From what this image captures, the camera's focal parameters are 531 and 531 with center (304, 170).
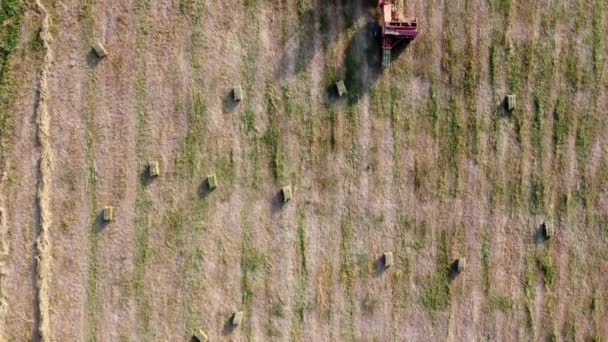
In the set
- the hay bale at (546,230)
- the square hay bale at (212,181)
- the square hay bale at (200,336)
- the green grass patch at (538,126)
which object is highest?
the green grass patch at (538,126)

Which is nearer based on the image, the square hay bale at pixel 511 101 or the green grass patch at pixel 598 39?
the square hay bale at pixel 511 101

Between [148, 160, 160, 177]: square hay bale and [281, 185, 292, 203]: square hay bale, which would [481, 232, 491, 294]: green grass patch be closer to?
[281, 185, 292, 203]: square hay bale

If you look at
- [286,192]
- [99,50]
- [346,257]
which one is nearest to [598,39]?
[346,257]

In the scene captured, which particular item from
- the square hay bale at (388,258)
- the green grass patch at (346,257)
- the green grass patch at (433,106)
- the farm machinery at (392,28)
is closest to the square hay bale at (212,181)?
the green grass patch at (346,257)

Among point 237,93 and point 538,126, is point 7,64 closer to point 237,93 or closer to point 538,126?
point 237,93

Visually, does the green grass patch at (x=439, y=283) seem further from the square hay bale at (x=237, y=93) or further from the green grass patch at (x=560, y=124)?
the square hay bale at (x=237, y=93)

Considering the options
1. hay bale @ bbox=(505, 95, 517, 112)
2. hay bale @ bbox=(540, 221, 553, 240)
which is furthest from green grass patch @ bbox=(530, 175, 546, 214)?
hay bale @ bbox=(505, 95, 517, 112)
